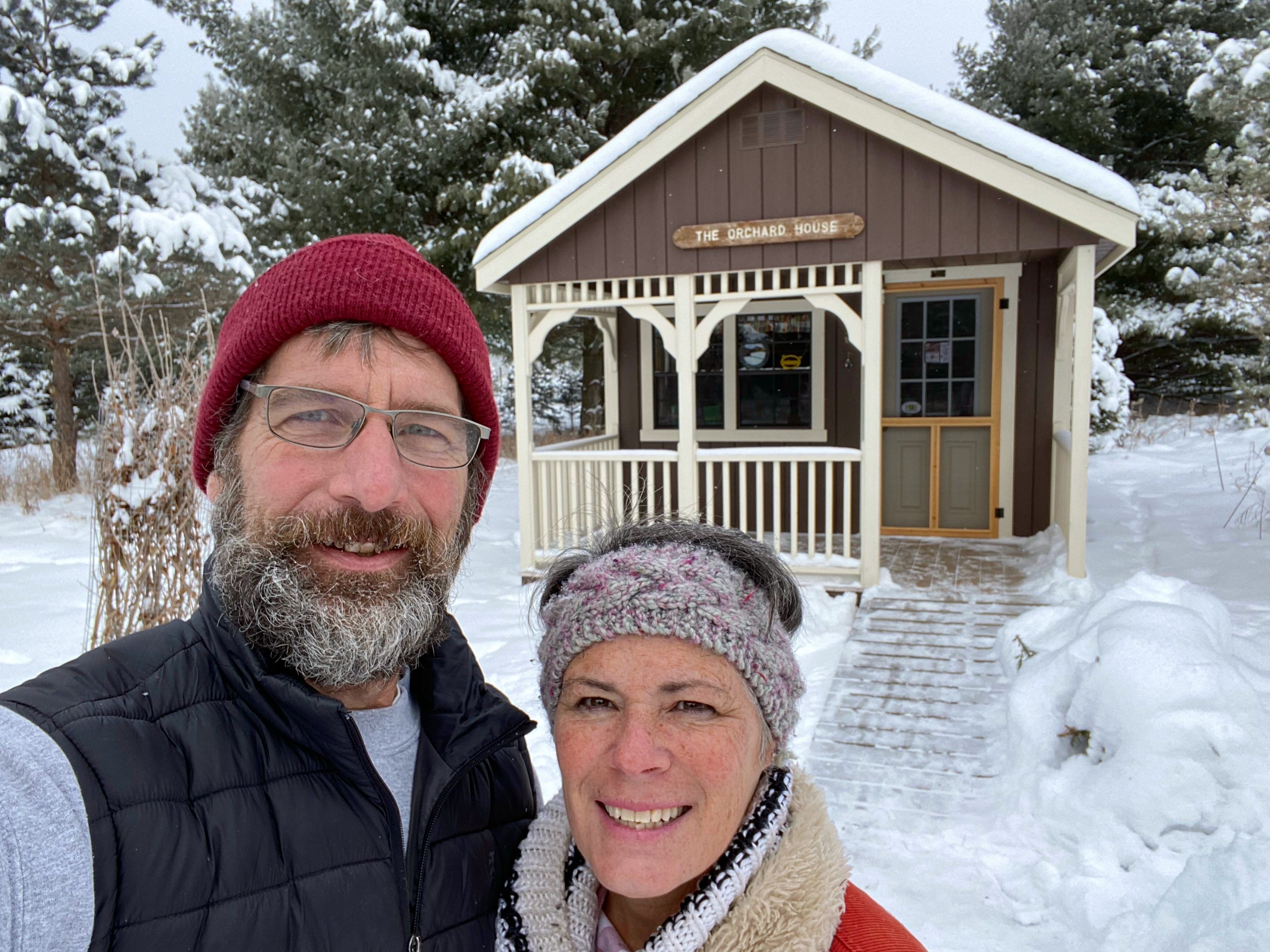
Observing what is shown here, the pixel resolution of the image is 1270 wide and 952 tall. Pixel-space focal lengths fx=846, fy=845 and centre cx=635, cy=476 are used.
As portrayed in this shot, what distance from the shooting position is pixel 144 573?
4367 mm

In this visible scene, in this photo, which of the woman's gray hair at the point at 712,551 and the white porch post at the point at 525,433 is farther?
the white porch post at the point at 525,433

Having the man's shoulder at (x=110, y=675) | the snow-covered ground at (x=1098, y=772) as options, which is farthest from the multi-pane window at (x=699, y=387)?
the man's shoulder at (x=110, y=675)

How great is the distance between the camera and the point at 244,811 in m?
1.09

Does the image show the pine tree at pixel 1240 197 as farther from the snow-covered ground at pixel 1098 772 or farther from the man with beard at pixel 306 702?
the man with beard at pixel 306 702

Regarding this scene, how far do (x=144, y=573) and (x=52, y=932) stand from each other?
13.0 feet

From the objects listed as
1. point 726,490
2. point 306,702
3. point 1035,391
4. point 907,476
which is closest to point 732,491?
point 907,476

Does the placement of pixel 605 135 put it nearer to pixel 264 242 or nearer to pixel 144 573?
pixel 264 242

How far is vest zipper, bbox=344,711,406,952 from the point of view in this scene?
119 centimetres

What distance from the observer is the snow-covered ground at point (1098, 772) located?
2.85 meters

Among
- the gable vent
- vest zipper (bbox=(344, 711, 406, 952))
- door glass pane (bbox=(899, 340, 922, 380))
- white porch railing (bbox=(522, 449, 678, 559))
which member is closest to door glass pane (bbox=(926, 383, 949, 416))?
door glass pane (bbox=(899, 340, 922, 380))

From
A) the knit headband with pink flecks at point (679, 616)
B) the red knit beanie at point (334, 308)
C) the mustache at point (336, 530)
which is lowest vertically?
the knit headband with pink flecks at point (679, 616)

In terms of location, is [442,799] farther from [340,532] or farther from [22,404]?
[22,404]

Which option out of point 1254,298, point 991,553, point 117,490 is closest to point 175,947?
point 117,490

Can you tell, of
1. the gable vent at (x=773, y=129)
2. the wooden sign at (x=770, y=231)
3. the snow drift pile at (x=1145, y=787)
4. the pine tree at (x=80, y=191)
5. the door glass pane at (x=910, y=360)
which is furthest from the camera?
the pine tree at (x=80, y=191)
